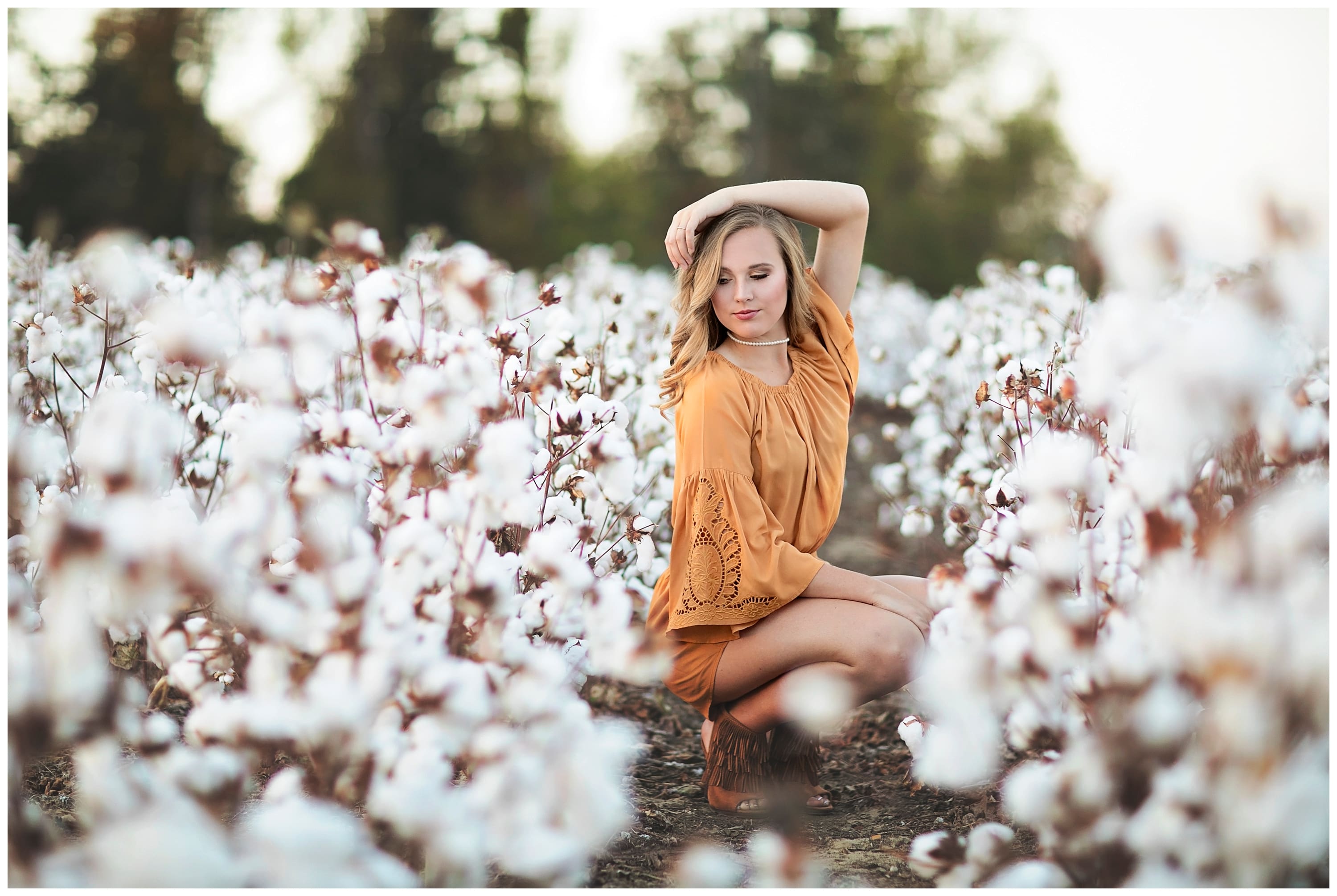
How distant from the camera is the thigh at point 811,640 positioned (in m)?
1.96

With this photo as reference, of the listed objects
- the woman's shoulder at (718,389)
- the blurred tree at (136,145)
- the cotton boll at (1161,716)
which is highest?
the blurred tree at (136,145)

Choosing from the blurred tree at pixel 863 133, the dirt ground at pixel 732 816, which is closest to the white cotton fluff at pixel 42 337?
the dirt ground at pixel 732 816

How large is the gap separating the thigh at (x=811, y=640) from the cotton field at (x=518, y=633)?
0.21 metres

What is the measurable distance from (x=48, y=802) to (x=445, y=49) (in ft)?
61.2

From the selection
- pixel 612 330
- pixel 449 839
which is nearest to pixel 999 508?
pixel 612 330

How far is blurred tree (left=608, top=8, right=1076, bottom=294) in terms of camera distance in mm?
17016

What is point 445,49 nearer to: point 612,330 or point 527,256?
point 527,256

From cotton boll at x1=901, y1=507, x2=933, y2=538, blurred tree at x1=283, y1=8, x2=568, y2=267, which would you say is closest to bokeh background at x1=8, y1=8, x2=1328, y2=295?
blurred tree at x1=283, y1=8, x2=568, y2=267

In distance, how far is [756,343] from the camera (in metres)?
2.23

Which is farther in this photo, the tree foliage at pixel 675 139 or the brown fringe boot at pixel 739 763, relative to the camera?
the tree foliage at pixel 675 139

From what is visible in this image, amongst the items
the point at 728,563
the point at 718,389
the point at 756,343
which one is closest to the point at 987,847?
the point at 728,563

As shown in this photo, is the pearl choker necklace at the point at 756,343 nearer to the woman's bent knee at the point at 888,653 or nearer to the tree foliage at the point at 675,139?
the woman's bent knee at the point at 888,653

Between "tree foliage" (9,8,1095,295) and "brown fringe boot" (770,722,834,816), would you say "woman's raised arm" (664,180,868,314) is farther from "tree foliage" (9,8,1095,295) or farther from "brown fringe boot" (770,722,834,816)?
"tree foliage" (9,8,1095,295)

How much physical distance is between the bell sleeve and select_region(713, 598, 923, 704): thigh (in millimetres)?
34
